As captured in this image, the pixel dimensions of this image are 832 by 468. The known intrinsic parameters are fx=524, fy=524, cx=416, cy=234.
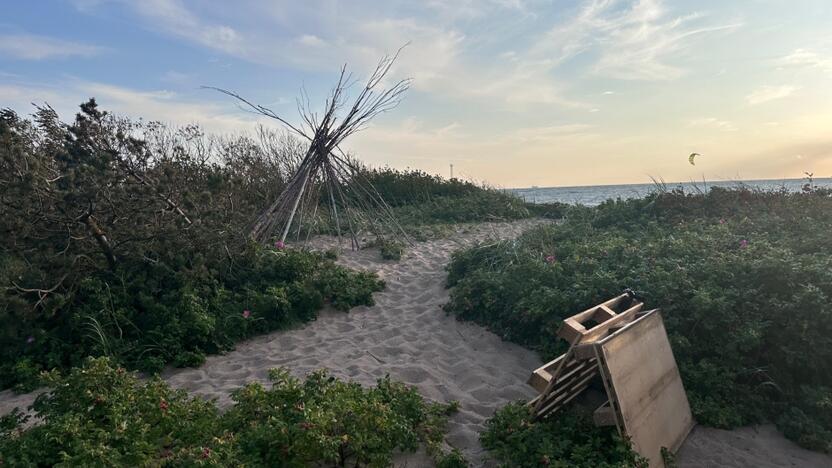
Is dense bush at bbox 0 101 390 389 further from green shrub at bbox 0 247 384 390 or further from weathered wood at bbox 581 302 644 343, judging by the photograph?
weathered wood at bbox 581 302 644 343

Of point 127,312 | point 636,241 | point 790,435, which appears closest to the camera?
point 790,435

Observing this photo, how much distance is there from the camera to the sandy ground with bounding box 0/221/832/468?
334 centimetres

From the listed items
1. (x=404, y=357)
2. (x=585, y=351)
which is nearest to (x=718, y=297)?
(x=585, y=351)

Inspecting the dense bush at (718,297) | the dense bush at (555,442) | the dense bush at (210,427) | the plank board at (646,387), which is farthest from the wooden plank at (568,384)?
the dense bush at (718,297)

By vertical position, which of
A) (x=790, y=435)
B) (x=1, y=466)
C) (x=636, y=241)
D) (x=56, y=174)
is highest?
(x=56, y=174)

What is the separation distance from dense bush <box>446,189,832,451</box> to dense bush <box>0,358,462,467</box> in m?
2.00

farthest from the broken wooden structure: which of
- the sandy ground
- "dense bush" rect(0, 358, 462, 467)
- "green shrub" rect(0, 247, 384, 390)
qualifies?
"green shrub" rect(0, 247, 384, 390)

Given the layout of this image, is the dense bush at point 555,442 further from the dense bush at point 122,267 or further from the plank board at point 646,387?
the dense bush at point 122,267

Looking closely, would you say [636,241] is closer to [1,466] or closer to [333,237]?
[333,237]

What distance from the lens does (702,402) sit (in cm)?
367

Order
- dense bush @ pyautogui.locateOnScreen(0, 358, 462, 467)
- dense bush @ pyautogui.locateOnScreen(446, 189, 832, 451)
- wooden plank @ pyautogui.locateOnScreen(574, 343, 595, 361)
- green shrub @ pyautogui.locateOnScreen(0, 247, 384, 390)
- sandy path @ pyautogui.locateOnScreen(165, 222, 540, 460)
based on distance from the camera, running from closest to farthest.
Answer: dense bush @ pyautogui.locateOnScreen(0, 358, 462, 467)
wooden plank @ pyautogui.locateOnScreen(574, 343, 595, 361)
dense bush @ pyautogui.locateOnScreen(446, 189, 832, 451)
sandy path @ pyautogui.locateOnScreen(165, 222, 540, 460)
green shrub @ pyautogui.locateOnScreen(0, 247, 384, 390)

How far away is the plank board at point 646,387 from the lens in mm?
2809

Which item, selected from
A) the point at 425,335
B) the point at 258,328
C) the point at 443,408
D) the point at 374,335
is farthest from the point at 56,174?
the point at 443,408

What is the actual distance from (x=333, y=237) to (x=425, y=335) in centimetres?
475
